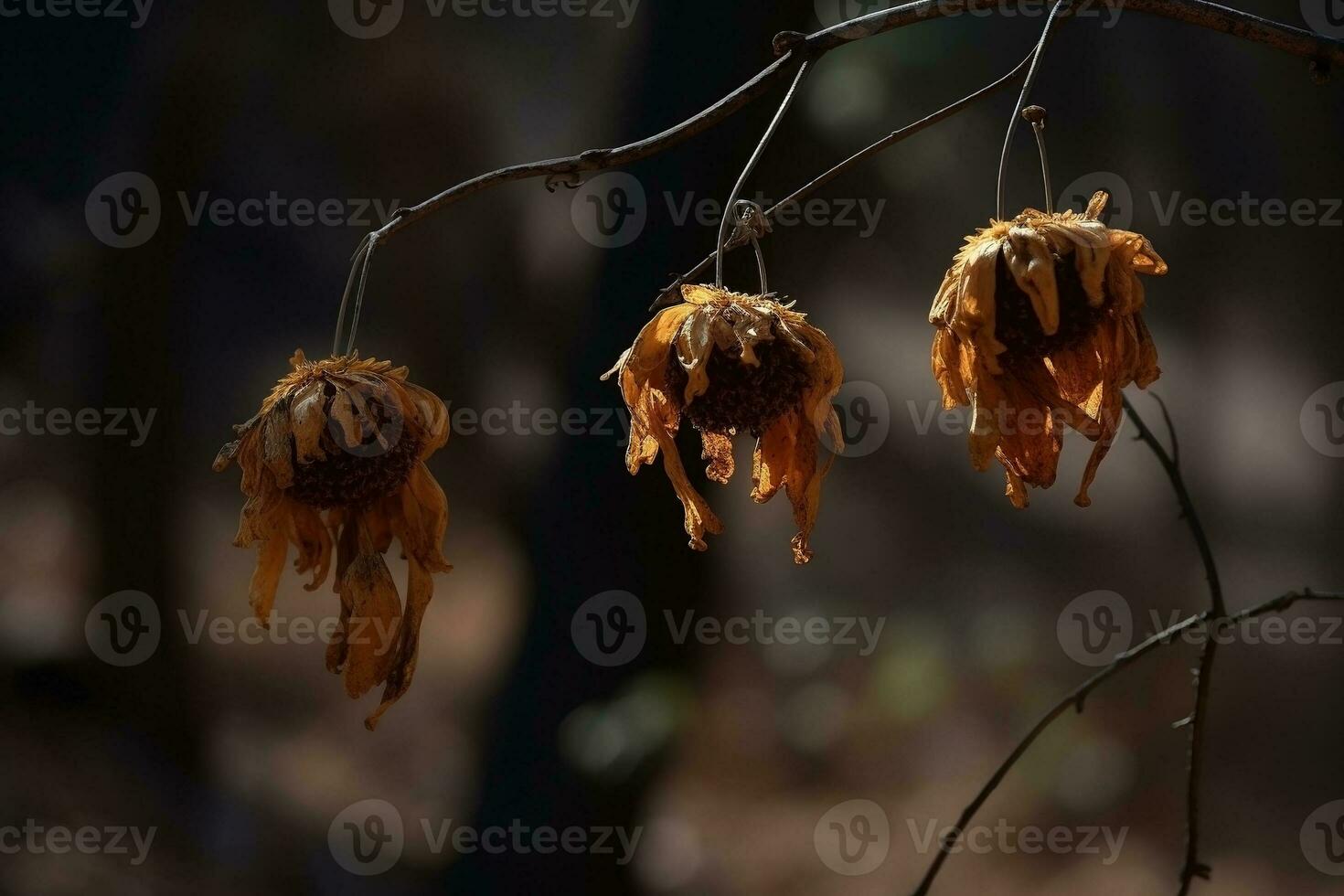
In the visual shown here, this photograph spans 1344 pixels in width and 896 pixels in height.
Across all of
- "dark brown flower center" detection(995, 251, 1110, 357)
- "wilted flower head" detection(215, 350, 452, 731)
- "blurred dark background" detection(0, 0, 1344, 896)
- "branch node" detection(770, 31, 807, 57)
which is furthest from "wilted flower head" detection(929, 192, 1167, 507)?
"blurred dark background" detection(0, 0, 1344, 896)

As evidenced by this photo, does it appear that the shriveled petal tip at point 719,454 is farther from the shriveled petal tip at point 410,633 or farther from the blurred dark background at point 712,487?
the blurred dark background at point 712,487

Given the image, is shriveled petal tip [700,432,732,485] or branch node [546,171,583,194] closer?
branch node [546,171,583,194]

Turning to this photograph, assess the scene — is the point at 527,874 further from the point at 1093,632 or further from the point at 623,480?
the point at 1093,632

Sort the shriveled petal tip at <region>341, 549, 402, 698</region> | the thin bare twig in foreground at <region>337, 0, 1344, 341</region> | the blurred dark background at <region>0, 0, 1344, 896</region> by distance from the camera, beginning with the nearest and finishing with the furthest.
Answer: the thin bare twig in foreground at <region>337, 0, 1344, 341</region> < the shriveled petal tip at <region>341, 549, 402, 698</region> < the blurred dark background at <region>0, 0, 1344, 896</region>

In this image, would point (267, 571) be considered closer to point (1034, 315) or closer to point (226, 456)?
point (226, 456)

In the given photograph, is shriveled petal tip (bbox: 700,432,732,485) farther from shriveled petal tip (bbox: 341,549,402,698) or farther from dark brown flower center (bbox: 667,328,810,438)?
shriveled petal tip (bbox: 341,549,402,698)
